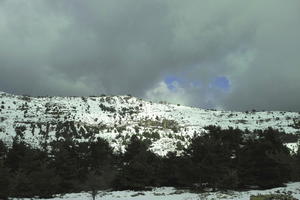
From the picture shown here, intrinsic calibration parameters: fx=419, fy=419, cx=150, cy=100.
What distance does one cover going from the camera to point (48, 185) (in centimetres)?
5334

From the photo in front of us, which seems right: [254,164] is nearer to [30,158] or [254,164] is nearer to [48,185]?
[48,185]

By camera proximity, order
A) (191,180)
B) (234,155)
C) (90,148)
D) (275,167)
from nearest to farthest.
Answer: (275,167)
(191,180)
(234,155)
(90,148)

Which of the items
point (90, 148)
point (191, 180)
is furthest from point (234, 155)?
point (90, 148)

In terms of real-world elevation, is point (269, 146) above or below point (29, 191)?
above

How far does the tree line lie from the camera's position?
51.0m

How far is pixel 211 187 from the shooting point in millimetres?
52906

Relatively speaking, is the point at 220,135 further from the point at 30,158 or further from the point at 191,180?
the point at 30,158

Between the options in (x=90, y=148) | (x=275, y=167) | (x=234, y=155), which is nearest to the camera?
(x=275, y=167)

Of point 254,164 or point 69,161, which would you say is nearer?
point 254,164

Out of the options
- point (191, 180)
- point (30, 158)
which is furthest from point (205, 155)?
point (30, 158)

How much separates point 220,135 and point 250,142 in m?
6.79

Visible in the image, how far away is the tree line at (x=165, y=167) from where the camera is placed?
5100cm

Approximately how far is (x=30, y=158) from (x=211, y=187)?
85.8ft

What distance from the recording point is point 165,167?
5875 cm
